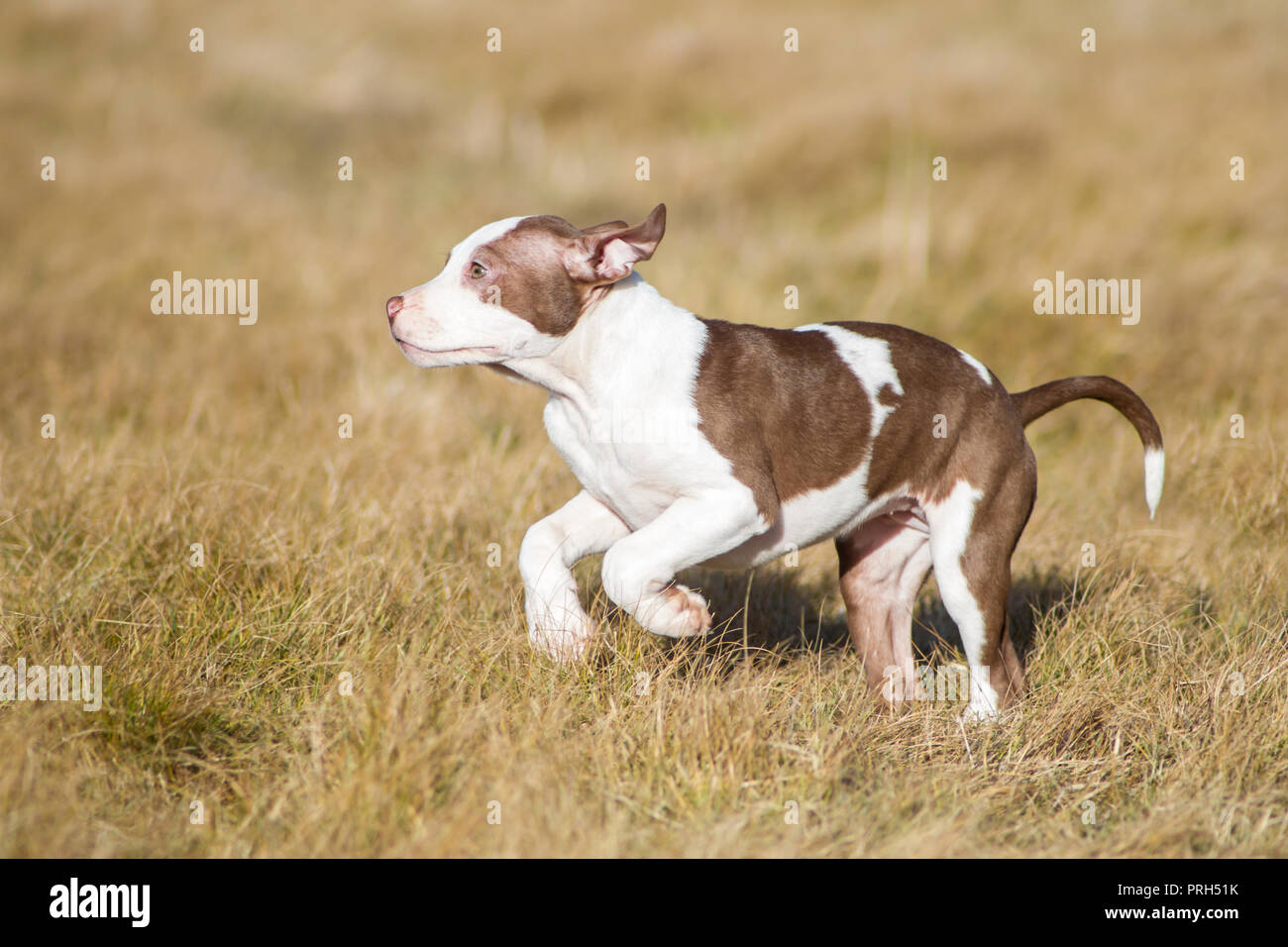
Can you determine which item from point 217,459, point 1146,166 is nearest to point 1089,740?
point 217,459

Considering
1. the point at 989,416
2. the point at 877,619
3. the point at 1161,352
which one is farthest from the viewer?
the point at 1161,352

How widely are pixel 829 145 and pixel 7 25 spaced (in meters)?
10.7

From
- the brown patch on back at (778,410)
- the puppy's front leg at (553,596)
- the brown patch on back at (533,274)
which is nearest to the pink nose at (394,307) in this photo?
the brown patch on back at (533,274)

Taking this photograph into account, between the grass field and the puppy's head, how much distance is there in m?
0.95

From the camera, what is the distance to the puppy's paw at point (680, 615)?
3771 mm

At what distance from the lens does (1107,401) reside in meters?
4.53

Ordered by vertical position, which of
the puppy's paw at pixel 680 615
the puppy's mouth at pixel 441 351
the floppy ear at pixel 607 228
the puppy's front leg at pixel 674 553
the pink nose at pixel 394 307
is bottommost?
the puppy's paw at pixel 680 615

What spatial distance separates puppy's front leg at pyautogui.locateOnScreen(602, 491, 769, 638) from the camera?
3691 mm

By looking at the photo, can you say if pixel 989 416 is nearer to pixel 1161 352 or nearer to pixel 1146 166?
pixel 1161 352

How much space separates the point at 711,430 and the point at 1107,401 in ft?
5.12

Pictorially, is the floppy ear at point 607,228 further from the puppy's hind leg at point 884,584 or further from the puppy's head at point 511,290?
the puppy's hind leg at point 884,584

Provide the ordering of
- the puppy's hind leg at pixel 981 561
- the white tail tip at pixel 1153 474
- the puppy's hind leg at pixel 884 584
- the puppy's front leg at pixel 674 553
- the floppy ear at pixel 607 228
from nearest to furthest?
1. the puppy's front leg at pixel 674 553
2. the floppy ear at pixel 607 228
3. the puppy's hind leg at pixel 981 561
4. the white tail tip at pixel 1153 474
5. the puppy's hind leg at pixel 884 584

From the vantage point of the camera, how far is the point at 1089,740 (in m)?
4.14

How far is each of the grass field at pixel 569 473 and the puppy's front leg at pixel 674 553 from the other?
0.73 ft
